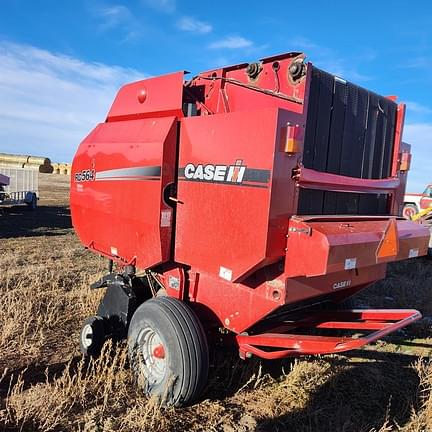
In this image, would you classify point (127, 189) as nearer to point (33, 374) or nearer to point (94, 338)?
point (94, 338)

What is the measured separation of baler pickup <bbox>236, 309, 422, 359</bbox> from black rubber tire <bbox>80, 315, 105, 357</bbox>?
1357 mm

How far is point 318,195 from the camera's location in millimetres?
3041

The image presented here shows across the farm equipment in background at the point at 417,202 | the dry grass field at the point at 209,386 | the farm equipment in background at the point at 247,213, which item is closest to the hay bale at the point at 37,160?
the farm equipment in background at the point at 417,202

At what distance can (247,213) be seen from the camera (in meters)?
2.78

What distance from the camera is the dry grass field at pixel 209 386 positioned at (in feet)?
9.52

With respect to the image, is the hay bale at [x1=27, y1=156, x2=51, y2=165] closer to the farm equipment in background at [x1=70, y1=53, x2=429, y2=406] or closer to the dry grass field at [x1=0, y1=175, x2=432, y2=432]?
the dry grass field at [x1=0, y1=175, x2=432, y2=432]

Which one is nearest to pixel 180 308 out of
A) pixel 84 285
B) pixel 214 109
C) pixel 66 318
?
pixel 214 109

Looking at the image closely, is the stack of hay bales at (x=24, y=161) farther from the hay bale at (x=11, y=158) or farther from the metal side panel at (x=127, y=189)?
the metal side panel at (x=127, y=189)

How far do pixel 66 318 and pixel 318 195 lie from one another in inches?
128

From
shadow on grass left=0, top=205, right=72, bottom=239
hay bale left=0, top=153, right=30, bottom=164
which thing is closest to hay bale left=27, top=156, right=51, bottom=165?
hay bale left=0, top=153, right=30, bottom=164

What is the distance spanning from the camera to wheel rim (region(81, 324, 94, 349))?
12.3 ft

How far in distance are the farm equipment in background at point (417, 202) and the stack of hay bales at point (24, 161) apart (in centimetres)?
2122

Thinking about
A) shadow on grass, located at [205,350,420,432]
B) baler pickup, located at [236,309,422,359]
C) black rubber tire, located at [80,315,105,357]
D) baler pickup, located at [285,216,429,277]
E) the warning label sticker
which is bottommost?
shadow on grass, located at [205,350,420,432]

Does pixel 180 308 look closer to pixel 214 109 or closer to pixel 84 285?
pixel 214 109
